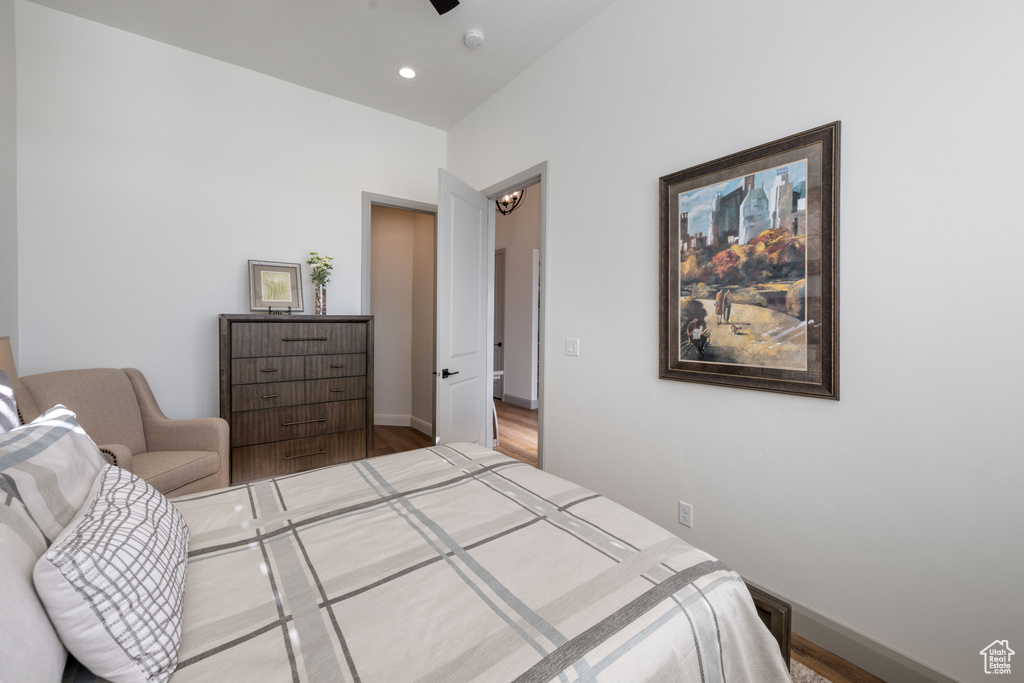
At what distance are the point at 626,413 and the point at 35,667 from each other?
2.14 m

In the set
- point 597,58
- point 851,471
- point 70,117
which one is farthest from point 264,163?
point 851,471

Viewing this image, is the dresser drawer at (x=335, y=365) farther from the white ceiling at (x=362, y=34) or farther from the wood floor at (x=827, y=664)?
the wood floor at (x=827, y=664)

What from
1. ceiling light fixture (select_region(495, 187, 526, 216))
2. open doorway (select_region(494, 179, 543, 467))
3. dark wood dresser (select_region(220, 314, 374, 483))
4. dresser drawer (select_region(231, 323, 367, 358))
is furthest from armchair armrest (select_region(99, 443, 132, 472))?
ceiling light fixture (select_region(495, 187, 526, 216))

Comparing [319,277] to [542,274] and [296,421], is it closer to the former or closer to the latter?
[296,421]

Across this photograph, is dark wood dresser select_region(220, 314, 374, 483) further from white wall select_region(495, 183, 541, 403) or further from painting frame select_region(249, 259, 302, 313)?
white wall select_region(495, 183, 541, 403)

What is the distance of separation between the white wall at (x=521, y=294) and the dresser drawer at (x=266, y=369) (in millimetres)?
3512

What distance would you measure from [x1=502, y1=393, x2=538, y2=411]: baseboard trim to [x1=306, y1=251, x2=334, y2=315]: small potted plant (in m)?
3.30

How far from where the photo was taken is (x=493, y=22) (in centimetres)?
244

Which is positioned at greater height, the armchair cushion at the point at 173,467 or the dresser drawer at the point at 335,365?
the dresser drawer at the point at 335,365

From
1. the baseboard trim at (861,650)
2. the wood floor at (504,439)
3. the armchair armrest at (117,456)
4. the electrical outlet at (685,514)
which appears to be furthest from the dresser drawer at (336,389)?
the baseboard trim at (861,650)

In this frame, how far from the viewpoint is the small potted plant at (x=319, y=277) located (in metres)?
3.14

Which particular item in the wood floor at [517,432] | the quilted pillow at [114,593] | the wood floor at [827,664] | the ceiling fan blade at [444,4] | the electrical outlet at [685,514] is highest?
the ceiling fan blade at [444,4]

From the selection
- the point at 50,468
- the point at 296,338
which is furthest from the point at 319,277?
the point at 50,468

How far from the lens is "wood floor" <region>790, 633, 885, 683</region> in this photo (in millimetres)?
1468
